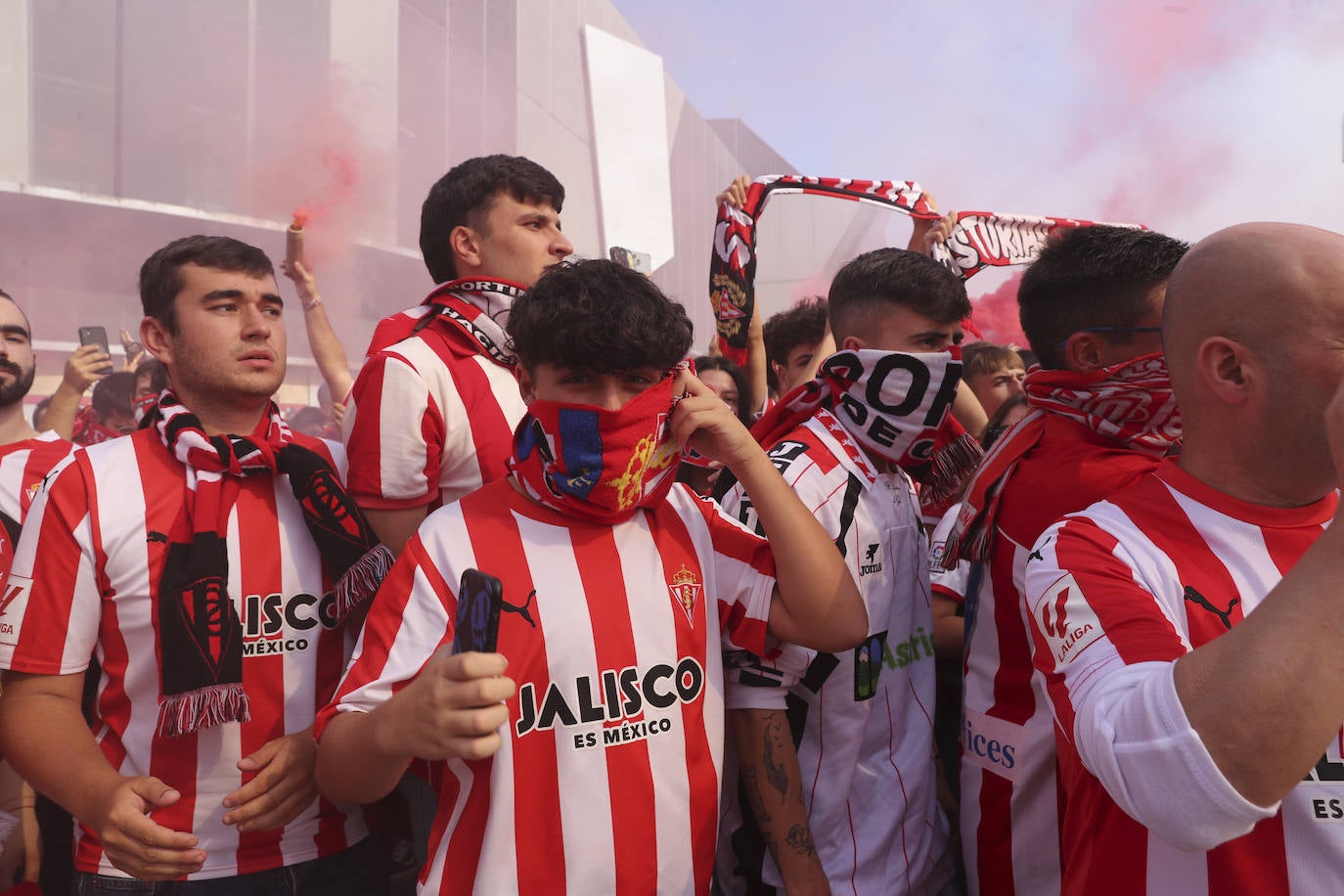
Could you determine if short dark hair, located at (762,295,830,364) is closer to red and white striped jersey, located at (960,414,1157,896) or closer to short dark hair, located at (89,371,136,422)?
red and white striped jersey, located at (960,414,1157,896)

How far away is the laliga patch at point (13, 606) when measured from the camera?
1898 mm

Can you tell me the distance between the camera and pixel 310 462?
216 cm

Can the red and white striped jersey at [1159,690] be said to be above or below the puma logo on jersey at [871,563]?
below

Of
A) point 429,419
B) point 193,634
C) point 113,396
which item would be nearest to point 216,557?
point 193,634

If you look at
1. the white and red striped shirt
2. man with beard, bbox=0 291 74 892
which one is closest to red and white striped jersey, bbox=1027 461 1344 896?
the white and red striped shirt

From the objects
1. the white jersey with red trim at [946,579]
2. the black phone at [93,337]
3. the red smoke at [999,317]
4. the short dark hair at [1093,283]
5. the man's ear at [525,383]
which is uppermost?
the red smoke at [999,317]

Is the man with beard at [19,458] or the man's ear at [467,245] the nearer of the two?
the man's ear at [467,245]

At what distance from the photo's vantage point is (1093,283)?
84.3 inches

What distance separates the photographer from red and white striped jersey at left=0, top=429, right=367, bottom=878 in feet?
6.43

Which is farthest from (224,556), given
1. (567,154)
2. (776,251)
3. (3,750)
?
(776,251)

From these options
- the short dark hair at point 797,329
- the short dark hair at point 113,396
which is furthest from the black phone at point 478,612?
the short dark hair at point 113,396

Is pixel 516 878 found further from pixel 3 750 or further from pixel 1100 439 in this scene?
pixel 1100 439

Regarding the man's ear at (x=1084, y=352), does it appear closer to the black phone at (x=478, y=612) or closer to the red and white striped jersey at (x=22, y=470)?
the black phone at (x=478, y=612)

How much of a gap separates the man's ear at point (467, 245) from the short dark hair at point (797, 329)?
5.77ft
